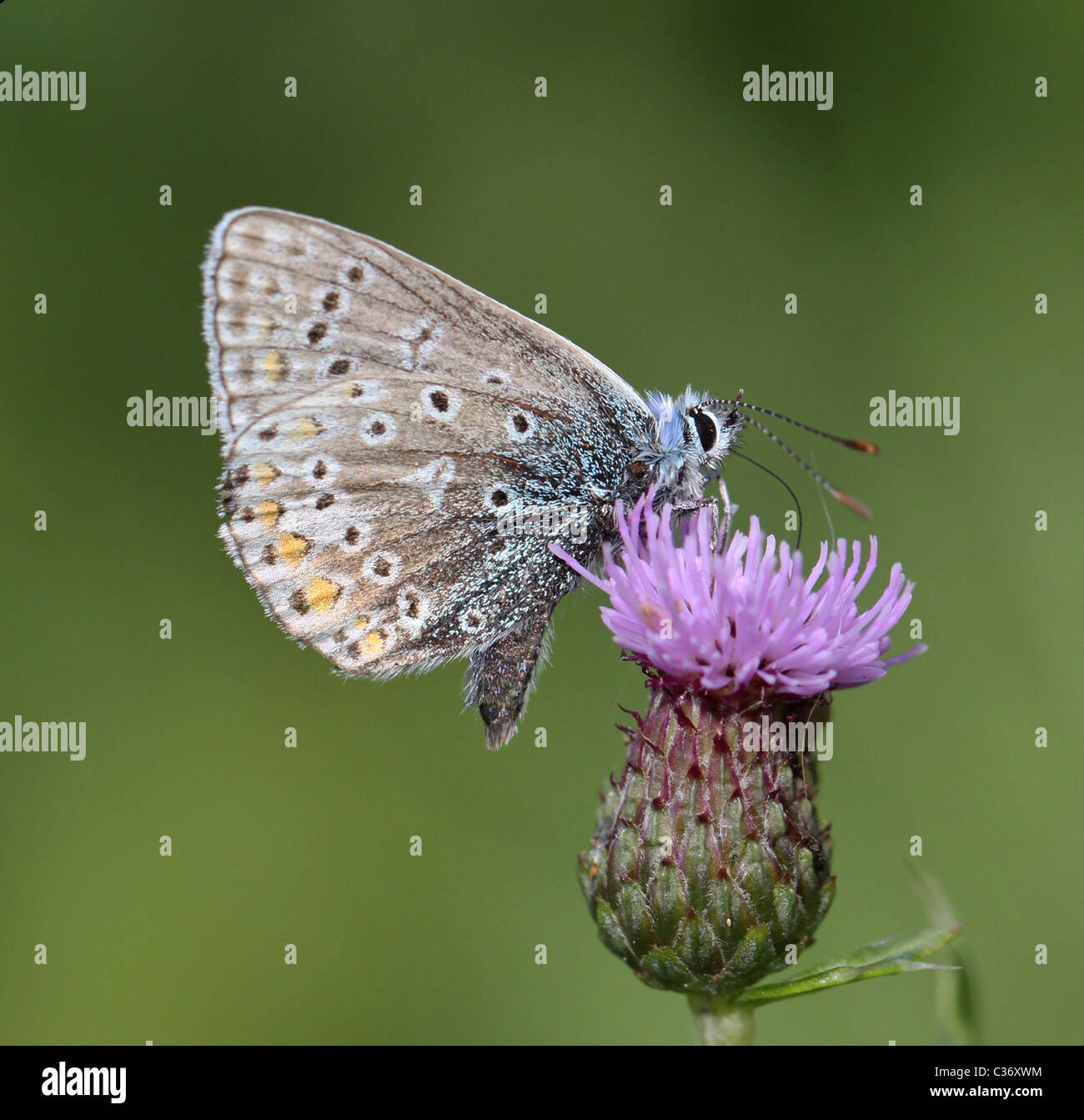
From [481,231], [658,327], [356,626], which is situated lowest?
[356,626]

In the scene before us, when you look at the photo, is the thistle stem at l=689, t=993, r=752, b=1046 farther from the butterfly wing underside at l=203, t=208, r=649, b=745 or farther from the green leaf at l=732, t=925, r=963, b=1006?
the butterfly wing underside at l=203, t=208, r=649, b=745

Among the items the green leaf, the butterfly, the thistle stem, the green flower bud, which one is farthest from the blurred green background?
the green leaf

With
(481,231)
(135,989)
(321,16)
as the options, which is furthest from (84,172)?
(135,989)

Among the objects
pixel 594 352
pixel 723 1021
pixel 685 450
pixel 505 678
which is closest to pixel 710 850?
pixel 723 1021

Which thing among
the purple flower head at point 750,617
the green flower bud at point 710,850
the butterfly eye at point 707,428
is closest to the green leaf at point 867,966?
the green flower bud at point 710,850

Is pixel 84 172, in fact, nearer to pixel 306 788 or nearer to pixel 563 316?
pixel 563 316

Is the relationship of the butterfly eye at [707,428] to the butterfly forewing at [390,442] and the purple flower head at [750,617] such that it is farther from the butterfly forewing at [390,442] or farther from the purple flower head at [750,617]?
the purple flower head at [750,617]
